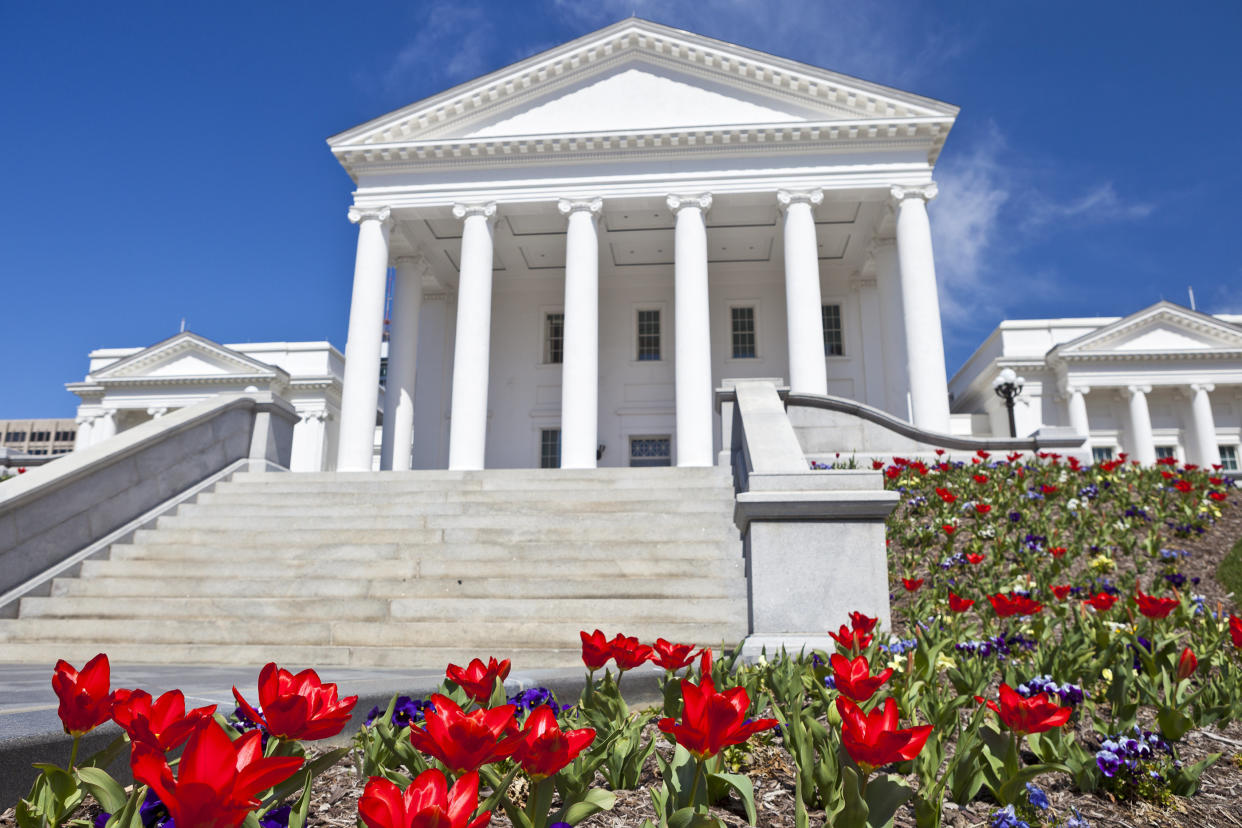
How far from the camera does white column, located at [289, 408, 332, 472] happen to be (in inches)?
1699

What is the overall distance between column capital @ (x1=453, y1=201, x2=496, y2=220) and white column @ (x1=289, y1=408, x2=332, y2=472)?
23.0m

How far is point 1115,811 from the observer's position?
10.2ft

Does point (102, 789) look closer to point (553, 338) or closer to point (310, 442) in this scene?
point (553, 338)

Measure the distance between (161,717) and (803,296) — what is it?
21605 millimetres

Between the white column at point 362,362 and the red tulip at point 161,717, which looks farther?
the white column at point 362,362

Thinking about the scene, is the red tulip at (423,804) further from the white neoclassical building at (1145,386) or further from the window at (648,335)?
the white neoclassical building at (1145,386)

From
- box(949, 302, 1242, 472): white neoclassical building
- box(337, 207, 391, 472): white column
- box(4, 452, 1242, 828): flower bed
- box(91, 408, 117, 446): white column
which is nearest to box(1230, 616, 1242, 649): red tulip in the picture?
box(4, 452, 1242, 828): flower bed

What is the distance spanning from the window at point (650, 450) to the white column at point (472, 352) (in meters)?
8.71

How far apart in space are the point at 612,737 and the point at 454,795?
1591mm

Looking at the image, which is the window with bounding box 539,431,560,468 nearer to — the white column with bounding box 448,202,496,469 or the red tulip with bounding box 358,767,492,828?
the white column with bounding box 448,202,496,469

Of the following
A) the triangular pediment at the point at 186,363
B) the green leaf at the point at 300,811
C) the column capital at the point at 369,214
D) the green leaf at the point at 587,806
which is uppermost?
the triangular pediment at the point at 186,363

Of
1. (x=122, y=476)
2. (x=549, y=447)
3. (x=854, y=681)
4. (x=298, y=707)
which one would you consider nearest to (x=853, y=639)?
(x=854, y=681)

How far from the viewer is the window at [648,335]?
31.1 m

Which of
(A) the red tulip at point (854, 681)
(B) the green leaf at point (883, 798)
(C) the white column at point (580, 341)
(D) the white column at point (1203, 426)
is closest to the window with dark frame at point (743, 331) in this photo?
(C) the white column at point (580, 341)
